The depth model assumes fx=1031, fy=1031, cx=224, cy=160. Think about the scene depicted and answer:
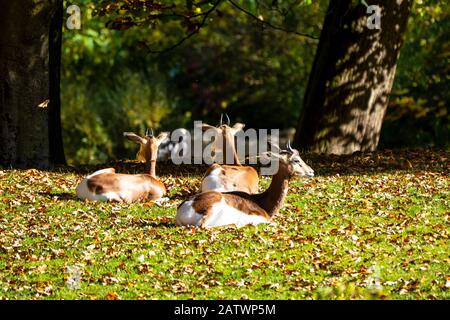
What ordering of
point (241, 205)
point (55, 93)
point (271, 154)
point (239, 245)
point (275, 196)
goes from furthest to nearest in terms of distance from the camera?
point (55, 93) < point (271, 154) < point (275, 196) < point (241, 205) < point (239, 245)

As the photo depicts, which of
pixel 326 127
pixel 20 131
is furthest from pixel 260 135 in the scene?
pixel 20 131

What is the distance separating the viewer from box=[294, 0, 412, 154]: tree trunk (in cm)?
1978

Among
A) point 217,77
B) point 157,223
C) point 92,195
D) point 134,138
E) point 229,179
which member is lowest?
point 157,223

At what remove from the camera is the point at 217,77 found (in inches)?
1460

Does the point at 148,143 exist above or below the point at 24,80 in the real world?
below

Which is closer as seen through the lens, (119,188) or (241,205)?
(241,205)

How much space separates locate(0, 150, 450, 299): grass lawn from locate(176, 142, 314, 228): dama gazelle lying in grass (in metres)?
0.19

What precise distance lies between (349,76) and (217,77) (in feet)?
57.5

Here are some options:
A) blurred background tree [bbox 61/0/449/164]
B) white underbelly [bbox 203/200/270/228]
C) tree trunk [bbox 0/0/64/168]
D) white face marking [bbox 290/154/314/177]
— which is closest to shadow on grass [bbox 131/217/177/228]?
white underbelly [bbox 203/200/270/228]

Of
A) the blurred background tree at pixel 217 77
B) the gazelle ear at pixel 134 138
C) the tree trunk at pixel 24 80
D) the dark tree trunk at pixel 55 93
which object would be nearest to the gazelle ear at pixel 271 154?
the gazelle ear at pixel 134 138

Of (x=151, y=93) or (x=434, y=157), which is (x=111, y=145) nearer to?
(x=151, y=93)

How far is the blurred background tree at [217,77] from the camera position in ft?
93.8

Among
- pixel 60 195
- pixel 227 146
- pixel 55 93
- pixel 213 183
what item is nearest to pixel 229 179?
pixel 213 183

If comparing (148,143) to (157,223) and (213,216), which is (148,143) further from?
(213,216)
